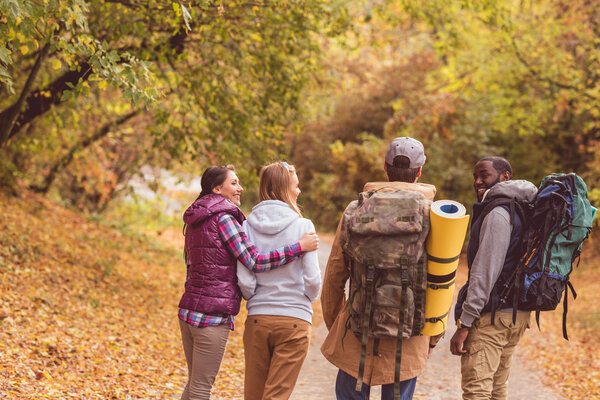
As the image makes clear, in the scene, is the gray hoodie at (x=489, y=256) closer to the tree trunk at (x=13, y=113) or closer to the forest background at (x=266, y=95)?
the forest background at (x=266, y=95)

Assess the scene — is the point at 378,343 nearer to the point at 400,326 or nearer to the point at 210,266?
the point at 400,326

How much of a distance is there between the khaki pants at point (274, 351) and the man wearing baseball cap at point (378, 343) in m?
0.18

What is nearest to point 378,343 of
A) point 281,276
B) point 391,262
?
point 391,262

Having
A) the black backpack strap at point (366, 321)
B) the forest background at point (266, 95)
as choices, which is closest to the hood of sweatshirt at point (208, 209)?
the black backpack strap at point (366, 321)

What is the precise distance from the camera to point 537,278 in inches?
142

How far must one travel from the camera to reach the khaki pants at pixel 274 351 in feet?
11.7

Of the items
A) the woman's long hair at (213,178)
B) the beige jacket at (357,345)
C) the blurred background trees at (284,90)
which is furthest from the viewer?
the blurred background trees at (284,90)

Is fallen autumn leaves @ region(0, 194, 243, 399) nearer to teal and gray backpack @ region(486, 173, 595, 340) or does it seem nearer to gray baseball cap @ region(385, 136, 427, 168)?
teal and gray backpack @ region(486, 173, 595, 340)

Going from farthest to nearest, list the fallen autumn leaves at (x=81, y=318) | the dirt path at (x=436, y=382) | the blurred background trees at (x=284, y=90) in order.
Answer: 1. the blurred background trees at (x=284, y=90)
2. the dirt path at (x=436, y=382)
3. the fallen autumn leaves at (x=81, y=318)

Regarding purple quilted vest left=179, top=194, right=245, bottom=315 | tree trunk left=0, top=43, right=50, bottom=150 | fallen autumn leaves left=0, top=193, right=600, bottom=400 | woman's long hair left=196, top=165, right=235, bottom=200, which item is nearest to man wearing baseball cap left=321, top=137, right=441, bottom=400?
purple quilted vest left=179, top=194, right=245, bottom=315

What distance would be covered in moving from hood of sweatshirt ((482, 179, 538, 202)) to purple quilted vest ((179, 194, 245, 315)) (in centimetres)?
159

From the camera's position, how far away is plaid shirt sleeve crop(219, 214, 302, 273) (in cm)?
357

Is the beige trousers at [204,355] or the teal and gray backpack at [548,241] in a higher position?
the teal and gray backpack at [548,241]

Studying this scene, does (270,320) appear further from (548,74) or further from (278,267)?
(548,74)
